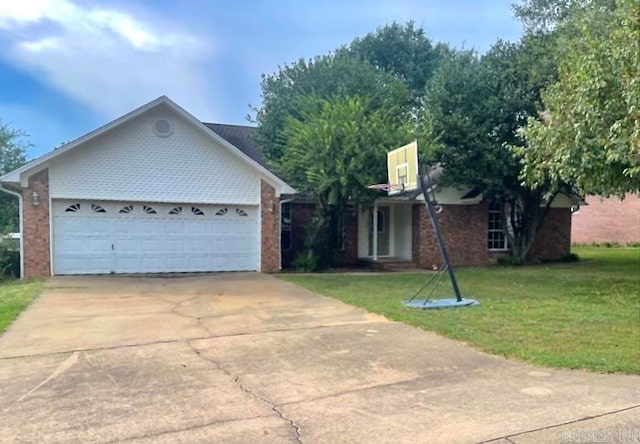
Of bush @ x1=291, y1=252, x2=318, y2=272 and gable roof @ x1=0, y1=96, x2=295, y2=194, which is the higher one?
gable roof @ x1=0, y1=96, x2=295, y2=194

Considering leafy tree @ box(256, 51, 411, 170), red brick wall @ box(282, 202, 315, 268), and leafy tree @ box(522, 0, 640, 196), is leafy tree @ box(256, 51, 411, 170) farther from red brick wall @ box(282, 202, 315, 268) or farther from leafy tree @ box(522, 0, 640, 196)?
leafy tree @ box(522, 0, 640, 196)

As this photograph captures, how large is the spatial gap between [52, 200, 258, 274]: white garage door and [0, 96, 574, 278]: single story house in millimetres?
29

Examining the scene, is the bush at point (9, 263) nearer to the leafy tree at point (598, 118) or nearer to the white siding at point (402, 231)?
the white siding at point (402, 231)

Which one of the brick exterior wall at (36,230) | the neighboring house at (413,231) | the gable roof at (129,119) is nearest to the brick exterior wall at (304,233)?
the neighboring house at (413,231)

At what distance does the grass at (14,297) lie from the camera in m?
8.50

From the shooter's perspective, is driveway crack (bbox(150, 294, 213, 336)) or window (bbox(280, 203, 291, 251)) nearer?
driveway crack (bbox(150, 294, 213, 336))

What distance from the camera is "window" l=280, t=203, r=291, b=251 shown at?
60.5 ft

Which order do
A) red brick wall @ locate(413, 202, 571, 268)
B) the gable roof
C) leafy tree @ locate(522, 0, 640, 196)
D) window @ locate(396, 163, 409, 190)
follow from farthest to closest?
red brick wall @ locate(413, 202, 571, 268)
the gable roof
window @ locate(396, 163, 409, 190)
leafy tree @ locate(522, 0, 640, 196)

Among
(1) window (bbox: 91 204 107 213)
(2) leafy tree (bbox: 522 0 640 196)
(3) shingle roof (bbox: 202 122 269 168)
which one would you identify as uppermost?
(3) shingle roof (bbox: 202 122 269 168)

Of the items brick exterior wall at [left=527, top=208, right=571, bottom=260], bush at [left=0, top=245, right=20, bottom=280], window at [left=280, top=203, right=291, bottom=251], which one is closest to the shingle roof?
window at [left=280, top=203, right=291, bottom=251]

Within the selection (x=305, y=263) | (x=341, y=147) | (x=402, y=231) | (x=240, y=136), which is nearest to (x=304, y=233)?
(x=305, y=263)

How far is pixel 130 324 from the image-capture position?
8.16 metres

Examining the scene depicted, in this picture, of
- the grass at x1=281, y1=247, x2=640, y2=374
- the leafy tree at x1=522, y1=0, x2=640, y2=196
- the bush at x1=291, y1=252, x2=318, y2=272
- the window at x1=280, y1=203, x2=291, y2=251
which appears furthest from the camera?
the window at x1=280, y1=203, x2=291, y2=251

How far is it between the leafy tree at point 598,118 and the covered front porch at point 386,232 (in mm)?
7327
